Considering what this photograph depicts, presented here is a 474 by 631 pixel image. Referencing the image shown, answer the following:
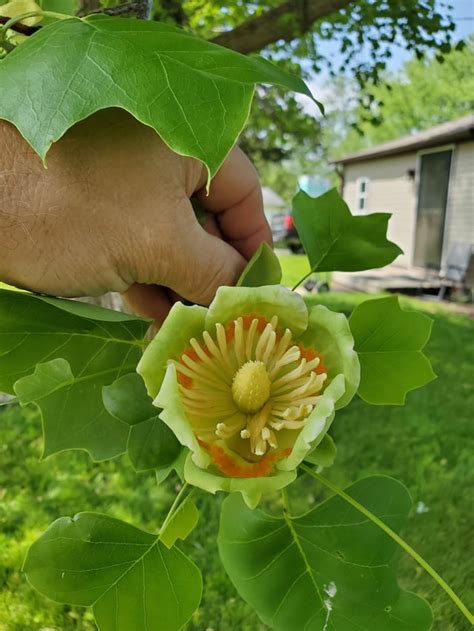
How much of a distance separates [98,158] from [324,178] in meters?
46.0

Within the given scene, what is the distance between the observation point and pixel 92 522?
757 mm

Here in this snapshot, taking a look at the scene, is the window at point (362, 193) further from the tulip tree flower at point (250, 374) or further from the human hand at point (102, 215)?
the tulip tree flower at point (250, 374)

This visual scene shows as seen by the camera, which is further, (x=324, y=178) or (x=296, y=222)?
(x=324, y=178)

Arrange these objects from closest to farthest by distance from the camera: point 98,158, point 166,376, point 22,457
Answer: point 166,376
point 98,158
point 22,457

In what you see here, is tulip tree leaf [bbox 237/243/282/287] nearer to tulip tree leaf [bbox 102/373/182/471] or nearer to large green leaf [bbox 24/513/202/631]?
tulip tree leaf [bbox 102/373/182/471]

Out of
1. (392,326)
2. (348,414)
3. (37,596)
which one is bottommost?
(348,414)

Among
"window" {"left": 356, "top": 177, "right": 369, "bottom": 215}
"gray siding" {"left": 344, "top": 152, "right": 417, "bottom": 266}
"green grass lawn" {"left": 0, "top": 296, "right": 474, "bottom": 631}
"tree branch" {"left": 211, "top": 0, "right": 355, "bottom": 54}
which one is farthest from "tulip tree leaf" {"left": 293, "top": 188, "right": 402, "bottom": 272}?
"window" {"left": 356, "top": 177, "right": 369, "bottom": 215}

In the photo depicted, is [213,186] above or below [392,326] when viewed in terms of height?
above

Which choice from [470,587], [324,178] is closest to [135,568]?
[470,587]

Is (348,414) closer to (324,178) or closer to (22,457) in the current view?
(22,457)

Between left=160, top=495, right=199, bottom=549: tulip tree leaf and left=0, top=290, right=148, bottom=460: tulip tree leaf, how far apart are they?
10 cm

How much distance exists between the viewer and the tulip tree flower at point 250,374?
0.61 m

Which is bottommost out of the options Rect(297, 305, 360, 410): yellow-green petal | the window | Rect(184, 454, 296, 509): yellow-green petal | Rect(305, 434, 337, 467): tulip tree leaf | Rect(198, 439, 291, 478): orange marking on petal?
the window

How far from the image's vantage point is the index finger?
3.08 feet
